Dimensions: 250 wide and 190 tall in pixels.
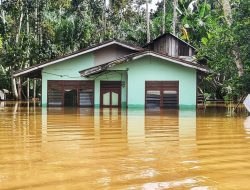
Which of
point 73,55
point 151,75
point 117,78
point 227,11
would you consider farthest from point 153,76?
point 227,11

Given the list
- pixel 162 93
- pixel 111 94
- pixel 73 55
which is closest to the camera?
pixel 162 93

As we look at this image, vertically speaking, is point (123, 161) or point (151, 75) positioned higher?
point (151, 75)

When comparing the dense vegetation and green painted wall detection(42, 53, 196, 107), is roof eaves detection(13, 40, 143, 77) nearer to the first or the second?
green painted wall detection(42, 53, 196, 107)

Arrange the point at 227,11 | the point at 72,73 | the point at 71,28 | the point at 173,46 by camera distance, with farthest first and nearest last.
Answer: the point at 71,28 < the point at 173,46 < the point at 72,73 < the point at 227,11

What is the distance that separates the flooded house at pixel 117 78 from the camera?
24.4 meters

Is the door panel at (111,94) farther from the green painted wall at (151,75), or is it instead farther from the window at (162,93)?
the window at (162,93)

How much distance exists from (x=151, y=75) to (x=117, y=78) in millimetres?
2239

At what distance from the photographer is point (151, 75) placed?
24.8 meters

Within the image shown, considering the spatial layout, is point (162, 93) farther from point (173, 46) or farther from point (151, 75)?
point (173, 46)

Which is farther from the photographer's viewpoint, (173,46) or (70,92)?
(173,46)

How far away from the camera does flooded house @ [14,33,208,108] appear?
80.1ft

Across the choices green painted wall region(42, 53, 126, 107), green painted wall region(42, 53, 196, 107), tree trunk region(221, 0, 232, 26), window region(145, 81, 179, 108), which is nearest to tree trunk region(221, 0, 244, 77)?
tree trunk region(221, 0, 232, 26)

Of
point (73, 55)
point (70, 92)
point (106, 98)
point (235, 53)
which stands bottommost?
point (106, 98)

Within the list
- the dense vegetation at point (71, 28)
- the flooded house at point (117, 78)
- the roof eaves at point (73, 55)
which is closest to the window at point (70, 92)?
the flooded house at point (117, 78)
